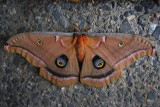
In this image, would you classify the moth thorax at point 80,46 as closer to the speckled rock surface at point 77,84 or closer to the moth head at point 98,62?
the moth head at point 98,62

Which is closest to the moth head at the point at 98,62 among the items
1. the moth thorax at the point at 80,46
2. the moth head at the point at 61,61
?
the moth thorax at the point at 80,46

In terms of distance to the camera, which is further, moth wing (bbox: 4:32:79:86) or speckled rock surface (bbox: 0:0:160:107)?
speckled rock surface (bbox: 0:0:160:107)

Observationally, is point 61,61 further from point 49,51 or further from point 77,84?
point 77,84

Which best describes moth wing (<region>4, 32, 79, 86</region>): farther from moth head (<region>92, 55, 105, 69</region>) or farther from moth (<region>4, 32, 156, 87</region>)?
moth head (<region>92, 55, 105, 69</region>)

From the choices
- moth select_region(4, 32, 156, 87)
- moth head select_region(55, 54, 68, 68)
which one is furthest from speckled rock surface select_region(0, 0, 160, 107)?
moth head select_region(55, 54, 68, 68)

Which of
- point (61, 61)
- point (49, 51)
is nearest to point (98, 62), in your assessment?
point (61, 61)

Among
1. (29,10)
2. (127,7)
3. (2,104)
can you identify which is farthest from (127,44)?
(2,104)

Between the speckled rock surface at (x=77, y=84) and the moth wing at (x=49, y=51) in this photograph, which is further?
the speckled rock surface at (x=77, y=84)
